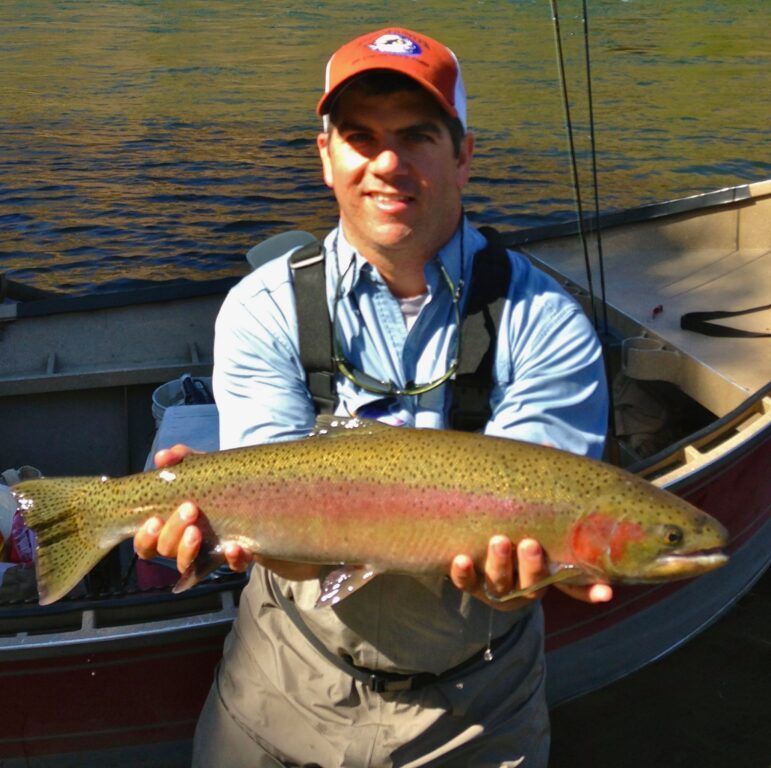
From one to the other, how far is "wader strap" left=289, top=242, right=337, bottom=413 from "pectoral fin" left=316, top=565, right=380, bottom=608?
0.43 metres

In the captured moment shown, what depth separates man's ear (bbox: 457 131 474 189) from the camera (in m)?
2.70

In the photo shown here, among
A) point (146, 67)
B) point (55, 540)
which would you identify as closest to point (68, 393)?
point (55, 540)

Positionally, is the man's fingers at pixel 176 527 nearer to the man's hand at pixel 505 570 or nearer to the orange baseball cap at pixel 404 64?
the man's hand at pixel 505 570

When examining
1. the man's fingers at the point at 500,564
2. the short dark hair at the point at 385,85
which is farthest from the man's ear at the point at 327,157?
the man's fingers at the point at 500,564

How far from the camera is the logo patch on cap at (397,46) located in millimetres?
2574

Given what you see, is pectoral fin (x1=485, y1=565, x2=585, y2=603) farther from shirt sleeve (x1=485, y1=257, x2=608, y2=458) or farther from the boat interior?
the boat interior

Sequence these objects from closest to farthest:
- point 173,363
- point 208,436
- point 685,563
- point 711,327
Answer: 1. point 685,563
2. point 208,436
3. point 711,327
4. point 173,363

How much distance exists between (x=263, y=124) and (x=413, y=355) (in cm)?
1601

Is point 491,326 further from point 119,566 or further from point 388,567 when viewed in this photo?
point 119,566

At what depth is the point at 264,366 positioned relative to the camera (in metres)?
2.69

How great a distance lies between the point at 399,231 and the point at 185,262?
1043cm

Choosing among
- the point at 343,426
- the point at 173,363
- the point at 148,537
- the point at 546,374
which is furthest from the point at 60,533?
the point at 173,363

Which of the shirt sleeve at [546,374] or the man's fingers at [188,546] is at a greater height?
the shirt sleeve at [546,374]

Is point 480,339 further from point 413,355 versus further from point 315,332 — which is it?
point 315,332
